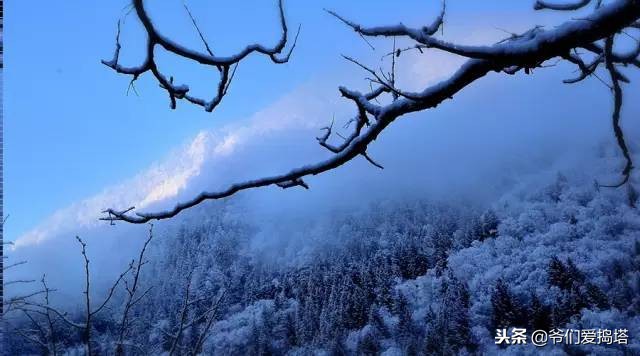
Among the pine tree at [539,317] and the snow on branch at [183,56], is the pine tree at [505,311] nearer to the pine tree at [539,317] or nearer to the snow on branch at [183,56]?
the pine tree at [539,317]

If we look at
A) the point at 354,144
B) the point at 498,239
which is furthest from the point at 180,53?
the point at 498,239

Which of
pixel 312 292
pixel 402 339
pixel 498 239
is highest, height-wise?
pixel 498 239

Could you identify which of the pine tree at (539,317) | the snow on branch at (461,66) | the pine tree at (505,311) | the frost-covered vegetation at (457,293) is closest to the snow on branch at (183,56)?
the snow on branch at (461,66)

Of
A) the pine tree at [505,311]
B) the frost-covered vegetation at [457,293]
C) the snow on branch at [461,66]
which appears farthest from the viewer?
the frost-covered vegetation at [457,293]

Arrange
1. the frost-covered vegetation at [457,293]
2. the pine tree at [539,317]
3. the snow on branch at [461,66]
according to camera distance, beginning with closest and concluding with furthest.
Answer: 1. the snow on branch at [461,66]
2. the pine tree at [539,317]
3. the frost-covered vegetation at [457,293]

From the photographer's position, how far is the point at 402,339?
114 meters

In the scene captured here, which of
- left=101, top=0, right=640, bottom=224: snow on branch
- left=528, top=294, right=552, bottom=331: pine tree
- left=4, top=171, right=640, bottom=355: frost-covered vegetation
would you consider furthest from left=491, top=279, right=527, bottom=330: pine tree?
left=101, top=0, right=640, bottom=224: snow on branch

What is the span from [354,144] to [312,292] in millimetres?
161928

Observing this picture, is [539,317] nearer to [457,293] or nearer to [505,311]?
[505,311]

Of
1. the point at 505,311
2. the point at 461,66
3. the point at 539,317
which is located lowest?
the point at 461,66

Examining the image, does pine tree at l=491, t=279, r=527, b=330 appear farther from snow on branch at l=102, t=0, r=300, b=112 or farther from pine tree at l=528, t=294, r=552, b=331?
snow on branch at l=102, t=0, r=300, b=112

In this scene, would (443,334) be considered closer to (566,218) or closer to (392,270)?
(392,270)

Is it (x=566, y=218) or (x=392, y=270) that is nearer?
(x=392, y=270)

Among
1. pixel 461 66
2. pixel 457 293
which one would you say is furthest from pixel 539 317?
pixel 461 66
